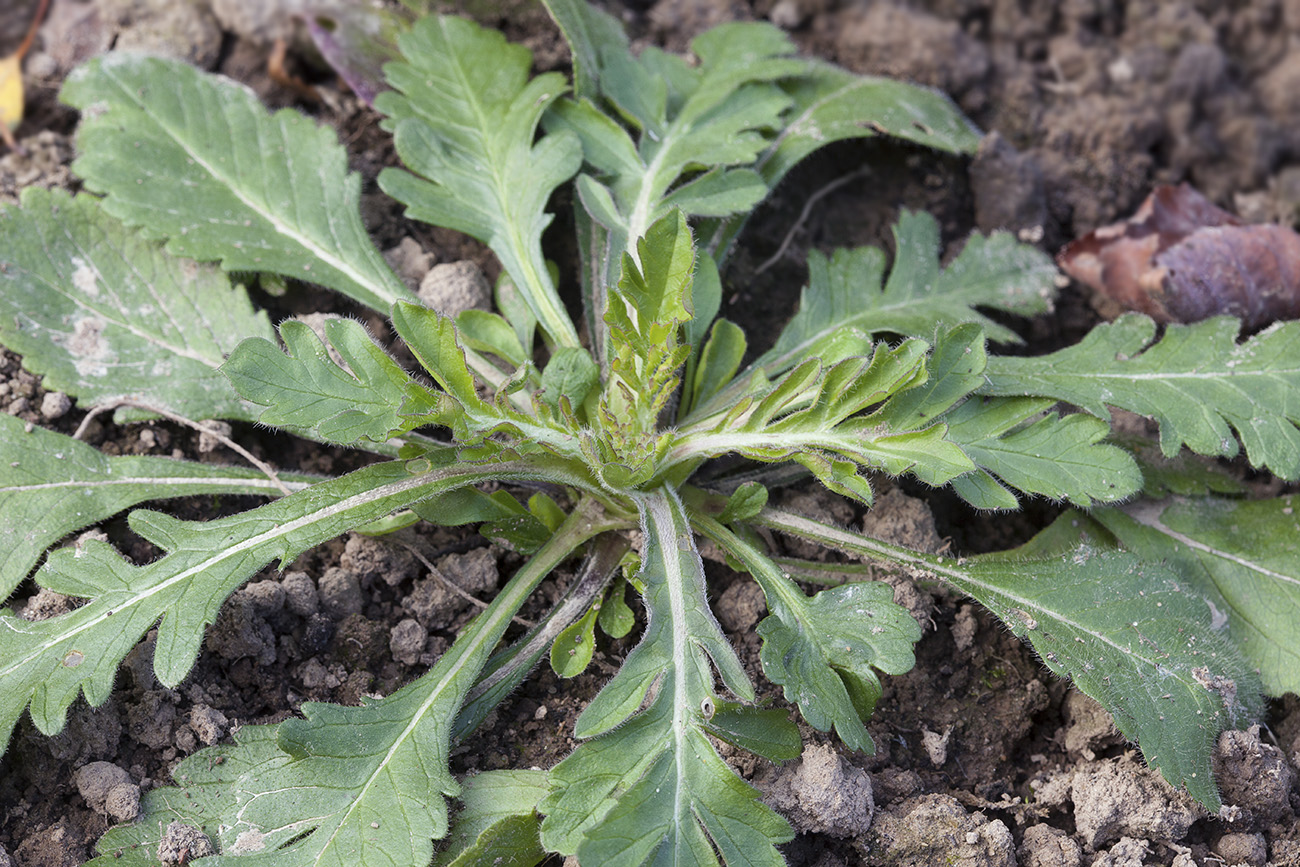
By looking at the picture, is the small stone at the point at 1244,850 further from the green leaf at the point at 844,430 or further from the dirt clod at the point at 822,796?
the green leaf at the point at 844,430

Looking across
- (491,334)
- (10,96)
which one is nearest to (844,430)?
(491,334)

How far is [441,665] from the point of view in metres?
2.05

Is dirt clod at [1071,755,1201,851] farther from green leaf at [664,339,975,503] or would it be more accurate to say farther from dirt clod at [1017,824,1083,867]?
green leaf at [664,339,975,503]

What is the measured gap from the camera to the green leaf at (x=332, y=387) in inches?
74.7

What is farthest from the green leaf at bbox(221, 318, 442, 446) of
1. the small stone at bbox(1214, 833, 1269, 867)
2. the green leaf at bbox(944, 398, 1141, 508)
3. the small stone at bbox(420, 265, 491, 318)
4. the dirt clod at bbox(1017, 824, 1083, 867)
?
the small stone at bbox(1214, 833, 1269, 867)

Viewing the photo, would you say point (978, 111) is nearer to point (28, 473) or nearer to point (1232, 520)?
point (1232, 520)

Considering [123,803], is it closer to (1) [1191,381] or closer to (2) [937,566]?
(2) [937,566]

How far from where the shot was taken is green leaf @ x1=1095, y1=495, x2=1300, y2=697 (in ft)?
7.43

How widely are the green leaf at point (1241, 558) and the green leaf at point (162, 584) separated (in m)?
1.60

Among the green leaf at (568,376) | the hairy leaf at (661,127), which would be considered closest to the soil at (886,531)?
the hairy leaf at (661,127)

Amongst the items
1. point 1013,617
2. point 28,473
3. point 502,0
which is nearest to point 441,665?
point 28,473

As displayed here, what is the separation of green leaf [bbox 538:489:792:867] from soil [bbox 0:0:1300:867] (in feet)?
0.77

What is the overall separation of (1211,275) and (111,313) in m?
2.78

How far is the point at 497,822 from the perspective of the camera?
1.83 m
